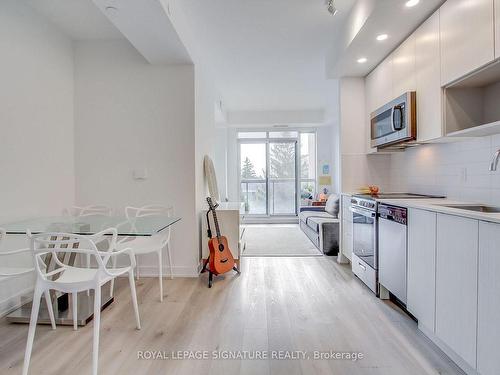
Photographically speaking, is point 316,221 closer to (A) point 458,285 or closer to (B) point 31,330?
(A) point 458,285

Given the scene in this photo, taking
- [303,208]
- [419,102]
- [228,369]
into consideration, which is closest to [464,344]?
[228,369]

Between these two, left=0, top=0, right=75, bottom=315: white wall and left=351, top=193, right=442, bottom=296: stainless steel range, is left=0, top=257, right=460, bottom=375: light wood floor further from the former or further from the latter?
left=0, top=0, right=75, bottom=315: white wall

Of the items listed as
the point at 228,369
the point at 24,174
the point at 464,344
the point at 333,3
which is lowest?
the point at 228,369

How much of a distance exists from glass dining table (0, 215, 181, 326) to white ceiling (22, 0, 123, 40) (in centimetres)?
195

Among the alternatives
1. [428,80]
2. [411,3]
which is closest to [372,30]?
[411,3]

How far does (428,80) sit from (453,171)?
0.82 metres

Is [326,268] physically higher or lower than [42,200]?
lower

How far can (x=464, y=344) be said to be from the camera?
155 centimetres

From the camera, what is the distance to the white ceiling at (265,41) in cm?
273

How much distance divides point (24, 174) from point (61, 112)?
2.73 feet

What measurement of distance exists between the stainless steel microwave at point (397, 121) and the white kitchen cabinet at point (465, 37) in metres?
0.42

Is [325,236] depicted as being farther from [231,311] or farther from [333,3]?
[333,3]

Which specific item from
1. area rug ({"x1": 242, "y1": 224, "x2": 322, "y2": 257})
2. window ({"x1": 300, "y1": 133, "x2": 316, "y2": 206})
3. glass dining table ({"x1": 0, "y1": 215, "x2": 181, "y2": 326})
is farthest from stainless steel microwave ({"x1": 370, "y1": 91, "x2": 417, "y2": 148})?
window ({"x1": 300, "y1": 133, "x2": 316, "y2": 206})

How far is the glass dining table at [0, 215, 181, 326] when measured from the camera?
2055 millimetres
